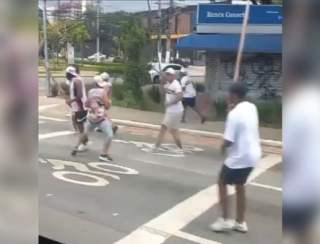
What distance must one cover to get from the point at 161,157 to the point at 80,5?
1.50m

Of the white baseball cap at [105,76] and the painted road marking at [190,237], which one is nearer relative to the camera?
the painted road marking at [190,237]

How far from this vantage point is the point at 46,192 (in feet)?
9.48

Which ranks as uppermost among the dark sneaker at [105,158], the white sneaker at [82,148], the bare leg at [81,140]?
the bare leg at [81,140]

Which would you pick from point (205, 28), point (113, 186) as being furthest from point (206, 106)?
point (113, 186)

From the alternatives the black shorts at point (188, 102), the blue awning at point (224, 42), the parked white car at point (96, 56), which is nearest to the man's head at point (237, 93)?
the blue awning at point (224, 42)

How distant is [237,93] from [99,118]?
214 cm

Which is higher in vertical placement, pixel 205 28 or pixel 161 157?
pixel 205 28

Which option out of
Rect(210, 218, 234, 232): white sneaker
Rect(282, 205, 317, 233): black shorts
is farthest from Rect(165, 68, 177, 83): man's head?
Rect(282, 205, 317, 233): black shorts

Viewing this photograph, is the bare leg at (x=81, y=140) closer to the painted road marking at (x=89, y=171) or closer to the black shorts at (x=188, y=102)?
the painted road marking at (x=89, y=171)

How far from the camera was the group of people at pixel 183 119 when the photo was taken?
5.88 feet

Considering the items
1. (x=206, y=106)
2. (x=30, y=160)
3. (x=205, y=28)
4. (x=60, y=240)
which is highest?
(x=205, y=28)

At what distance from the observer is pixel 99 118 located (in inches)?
147

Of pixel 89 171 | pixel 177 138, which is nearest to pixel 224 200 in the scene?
pixel 177 138

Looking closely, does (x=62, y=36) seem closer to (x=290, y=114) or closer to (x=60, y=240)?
(x=60, y=240)
